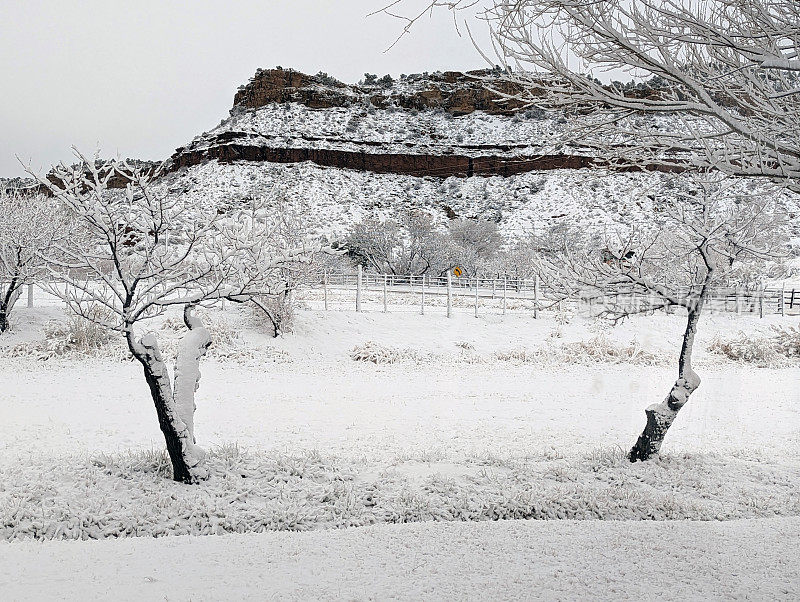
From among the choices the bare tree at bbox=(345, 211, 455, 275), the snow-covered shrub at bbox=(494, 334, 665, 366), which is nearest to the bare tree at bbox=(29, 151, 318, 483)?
the snow-covered shrub at bbox=(494, 334, 665, 366)

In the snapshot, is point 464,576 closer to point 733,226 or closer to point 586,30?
point 586,30

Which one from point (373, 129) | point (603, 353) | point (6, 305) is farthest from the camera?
point (373, 129)

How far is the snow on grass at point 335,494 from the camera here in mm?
4934

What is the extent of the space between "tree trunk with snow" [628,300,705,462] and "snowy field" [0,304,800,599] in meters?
0.21

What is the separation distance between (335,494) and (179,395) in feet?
6.15

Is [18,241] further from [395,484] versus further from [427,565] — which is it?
[427,565]

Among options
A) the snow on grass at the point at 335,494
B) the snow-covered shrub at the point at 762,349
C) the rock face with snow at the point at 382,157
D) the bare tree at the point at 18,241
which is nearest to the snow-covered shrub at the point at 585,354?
the snow-covered shrub at the point at 762,349

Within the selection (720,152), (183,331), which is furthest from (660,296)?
(183,331)

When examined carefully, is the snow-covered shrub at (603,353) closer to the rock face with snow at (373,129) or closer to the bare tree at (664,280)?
the bare tree at (664,280)


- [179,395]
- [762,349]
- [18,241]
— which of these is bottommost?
[762,349]

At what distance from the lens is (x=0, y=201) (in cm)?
1916

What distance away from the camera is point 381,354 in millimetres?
16891

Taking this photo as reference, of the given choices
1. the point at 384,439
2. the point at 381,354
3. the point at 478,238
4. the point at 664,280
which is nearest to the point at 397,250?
the point at 478,238

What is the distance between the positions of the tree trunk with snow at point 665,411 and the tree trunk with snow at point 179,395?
5.04 m
